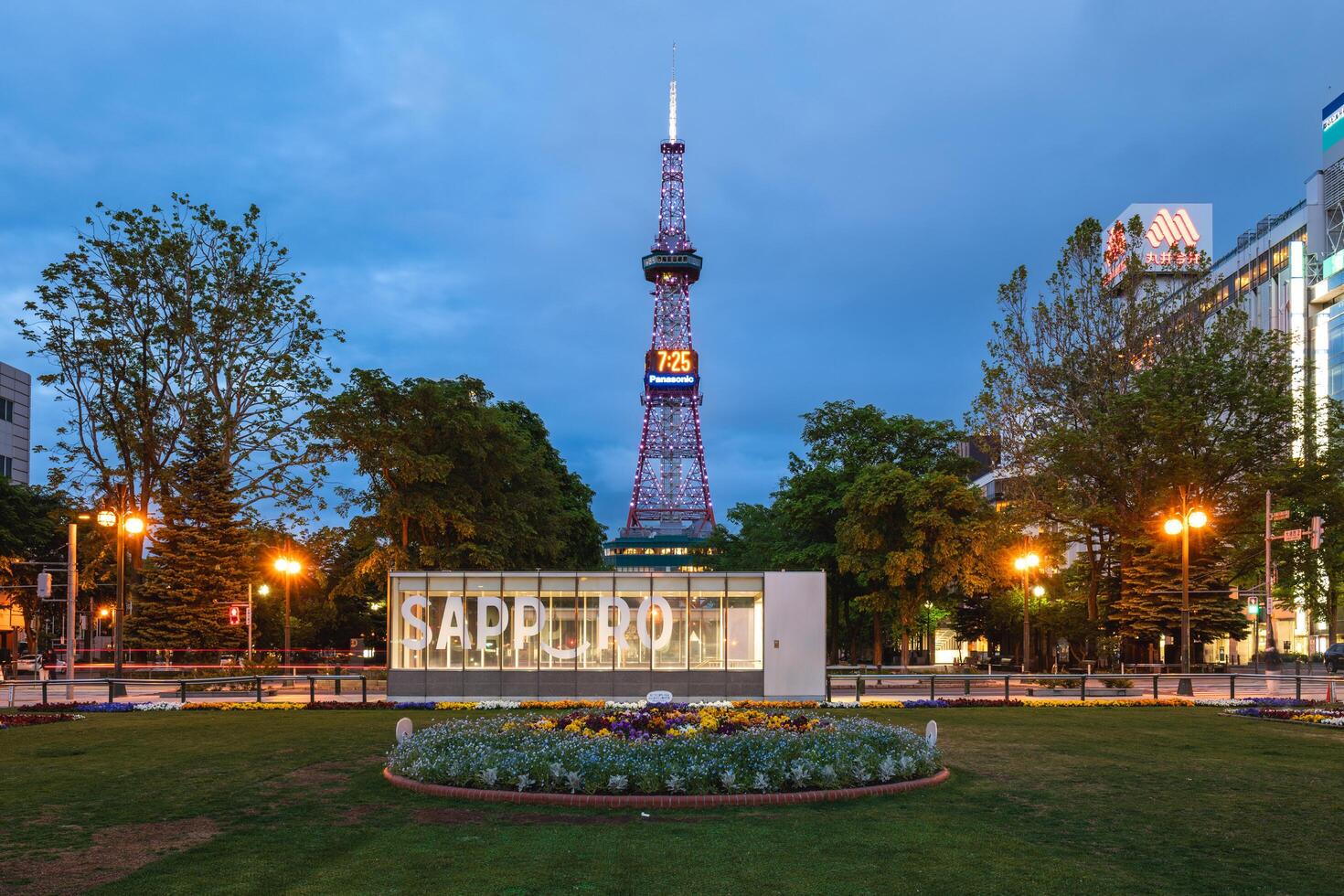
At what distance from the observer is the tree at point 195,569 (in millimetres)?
54906

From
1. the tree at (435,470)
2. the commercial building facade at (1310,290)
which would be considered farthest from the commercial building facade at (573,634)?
the commercial building facade at (1310,290)

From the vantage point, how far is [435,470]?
46594 millimetres

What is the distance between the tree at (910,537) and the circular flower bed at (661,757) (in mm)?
32919

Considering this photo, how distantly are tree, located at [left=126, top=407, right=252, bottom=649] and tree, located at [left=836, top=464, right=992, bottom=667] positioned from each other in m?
29.4

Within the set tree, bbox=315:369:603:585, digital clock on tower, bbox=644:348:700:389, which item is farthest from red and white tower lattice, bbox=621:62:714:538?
tree, bbox=315:369:603:585

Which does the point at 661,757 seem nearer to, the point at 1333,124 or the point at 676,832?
the point at 676,832

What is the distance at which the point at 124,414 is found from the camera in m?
47.9

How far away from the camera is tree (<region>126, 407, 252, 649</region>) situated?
5491cm

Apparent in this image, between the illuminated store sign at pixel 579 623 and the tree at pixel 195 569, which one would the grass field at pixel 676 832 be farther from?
the tree at pixel 195 569

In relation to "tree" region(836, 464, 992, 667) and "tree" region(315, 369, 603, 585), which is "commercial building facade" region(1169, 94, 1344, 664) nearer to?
"tree" region(836, 464, 992, 667)

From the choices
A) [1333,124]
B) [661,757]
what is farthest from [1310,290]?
[661,757]

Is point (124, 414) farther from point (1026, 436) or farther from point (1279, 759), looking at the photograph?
point (1279, 759)

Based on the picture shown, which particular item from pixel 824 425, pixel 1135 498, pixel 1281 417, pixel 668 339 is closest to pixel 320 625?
pixel 824 425

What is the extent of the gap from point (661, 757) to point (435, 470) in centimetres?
3235
